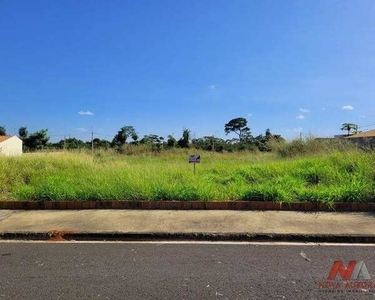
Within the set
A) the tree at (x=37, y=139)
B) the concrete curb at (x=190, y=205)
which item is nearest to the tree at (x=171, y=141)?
the tree at (x=37, y=139)

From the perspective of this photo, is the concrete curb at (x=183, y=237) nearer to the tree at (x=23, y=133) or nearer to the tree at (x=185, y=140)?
the tree at (x=185, y=140)

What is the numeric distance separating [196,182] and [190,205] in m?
1.52

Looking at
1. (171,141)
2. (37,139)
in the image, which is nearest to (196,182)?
(171,141)

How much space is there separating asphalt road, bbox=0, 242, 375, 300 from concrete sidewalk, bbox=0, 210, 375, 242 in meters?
Answer: 0.37

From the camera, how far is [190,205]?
22.7 feet

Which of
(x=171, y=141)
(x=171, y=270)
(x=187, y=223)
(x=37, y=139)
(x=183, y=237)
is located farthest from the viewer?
(x=37, y=139)

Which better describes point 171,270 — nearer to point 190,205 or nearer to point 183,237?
point 183,237

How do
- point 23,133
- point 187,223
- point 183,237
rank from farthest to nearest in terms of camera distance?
point 23,133
point 187,223
point 183,237

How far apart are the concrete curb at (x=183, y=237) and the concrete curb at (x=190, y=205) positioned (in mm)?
1670

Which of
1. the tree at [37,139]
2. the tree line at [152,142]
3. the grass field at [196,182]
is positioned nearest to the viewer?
the grass field at [196,182]

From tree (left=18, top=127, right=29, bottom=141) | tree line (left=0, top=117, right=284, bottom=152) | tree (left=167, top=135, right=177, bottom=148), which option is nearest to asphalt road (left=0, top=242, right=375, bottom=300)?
tree line (left=0, top=117, right=284, bottom=152)

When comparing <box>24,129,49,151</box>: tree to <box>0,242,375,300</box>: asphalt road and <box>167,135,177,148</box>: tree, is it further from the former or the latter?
<box>0,242,375,300</box>: asphalt road

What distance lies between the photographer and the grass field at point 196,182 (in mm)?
7262

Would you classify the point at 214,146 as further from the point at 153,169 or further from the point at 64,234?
the point at 64,234
